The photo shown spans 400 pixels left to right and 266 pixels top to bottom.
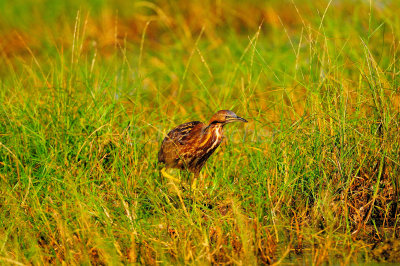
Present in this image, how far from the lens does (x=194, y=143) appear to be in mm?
5223

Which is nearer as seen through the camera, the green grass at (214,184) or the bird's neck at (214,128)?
the green grass at (214,184)

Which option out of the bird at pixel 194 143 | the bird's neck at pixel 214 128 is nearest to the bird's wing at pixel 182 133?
the bird at pixel 194 143

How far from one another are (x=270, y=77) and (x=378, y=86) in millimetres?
2565

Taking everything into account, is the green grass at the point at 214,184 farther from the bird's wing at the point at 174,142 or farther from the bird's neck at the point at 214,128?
the bird's neck at the point at 214,128

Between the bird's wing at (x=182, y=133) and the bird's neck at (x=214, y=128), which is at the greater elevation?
the bird's neck at (x=214, y=128)

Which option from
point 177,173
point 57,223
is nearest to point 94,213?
point 57,223

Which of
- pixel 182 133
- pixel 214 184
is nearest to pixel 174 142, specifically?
pixel 182 133

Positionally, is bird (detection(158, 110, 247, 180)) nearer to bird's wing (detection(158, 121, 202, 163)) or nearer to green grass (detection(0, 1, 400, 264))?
bird's wing (detection(158, 121, 202, 163))

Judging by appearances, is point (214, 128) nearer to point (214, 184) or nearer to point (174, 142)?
point (174, 142)

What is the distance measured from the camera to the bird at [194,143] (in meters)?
5.16

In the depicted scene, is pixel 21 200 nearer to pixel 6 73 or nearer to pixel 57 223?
pixel 57 223

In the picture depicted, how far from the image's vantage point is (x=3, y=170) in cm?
509

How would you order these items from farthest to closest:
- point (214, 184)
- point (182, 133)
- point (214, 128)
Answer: point (182, 133) < point (214, 128) < point (214, 184)

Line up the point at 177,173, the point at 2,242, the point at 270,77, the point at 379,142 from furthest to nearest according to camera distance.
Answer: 1. the point at 270,77
2. the point at 177,173
3. the point at 379,142
4. the point at 2,242
